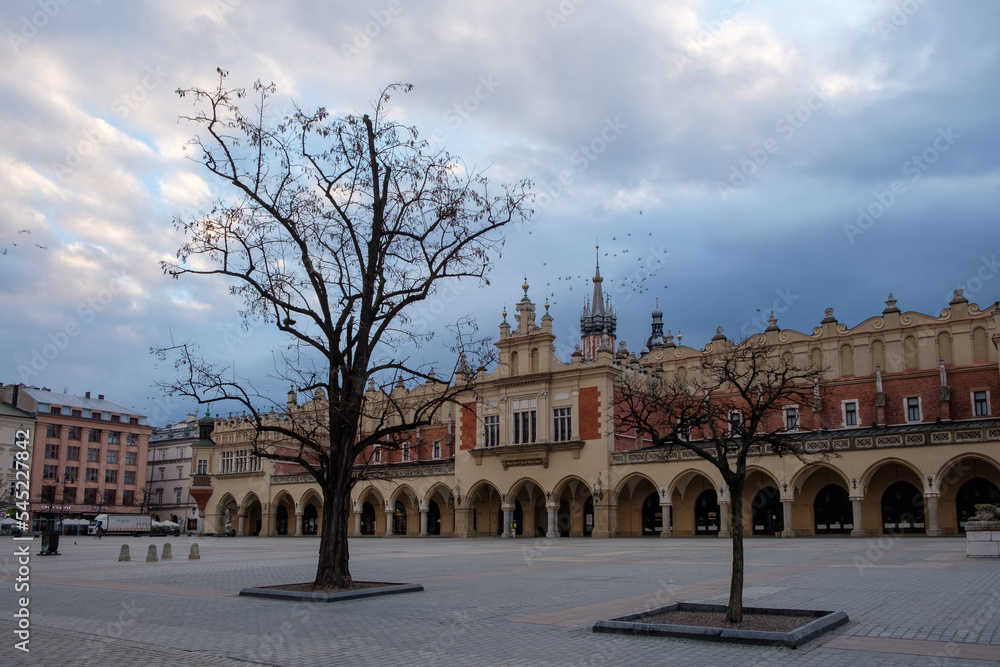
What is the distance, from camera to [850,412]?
1705 inches

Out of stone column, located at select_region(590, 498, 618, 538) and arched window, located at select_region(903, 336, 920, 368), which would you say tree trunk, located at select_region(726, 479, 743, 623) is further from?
arched window, located at select_region(903, 336, 920, 368)

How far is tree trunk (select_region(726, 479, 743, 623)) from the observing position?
9852 mm

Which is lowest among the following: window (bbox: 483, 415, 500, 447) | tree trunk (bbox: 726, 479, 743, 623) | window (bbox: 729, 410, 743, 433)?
tree trunk (bbox: 726, 479, 743, 623)

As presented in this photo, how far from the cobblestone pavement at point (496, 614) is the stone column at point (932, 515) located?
47.2 feet

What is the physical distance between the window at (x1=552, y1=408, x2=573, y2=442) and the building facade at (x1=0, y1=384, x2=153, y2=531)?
48.7 m

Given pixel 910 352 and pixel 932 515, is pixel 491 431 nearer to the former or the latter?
pixel 910 352

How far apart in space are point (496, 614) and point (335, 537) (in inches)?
172

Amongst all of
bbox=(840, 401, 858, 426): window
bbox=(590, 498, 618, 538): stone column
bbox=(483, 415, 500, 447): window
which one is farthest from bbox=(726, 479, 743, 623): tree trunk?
bbox=(483, 415, 500, 447): window

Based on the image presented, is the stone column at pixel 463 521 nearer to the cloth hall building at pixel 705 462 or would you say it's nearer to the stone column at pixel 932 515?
the cloth hall building at pixel 705 462

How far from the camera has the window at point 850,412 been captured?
142 ft

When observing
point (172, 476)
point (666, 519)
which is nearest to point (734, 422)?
point (666, 519)

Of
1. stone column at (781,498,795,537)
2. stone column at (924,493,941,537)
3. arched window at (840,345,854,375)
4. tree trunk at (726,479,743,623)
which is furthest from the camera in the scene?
arched window at (840,345,854,375)

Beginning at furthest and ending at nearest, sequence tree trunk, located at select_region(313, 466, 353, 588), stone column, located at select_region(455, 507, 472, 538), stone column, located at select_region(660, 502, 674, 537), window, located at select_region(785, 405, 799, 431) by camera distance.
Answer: stone column, located at select_region(455, 507, 472, 538)
window, located at select_region(785, 405, 799, 431)
stone column, located at select_region(660, 502, 674, 537)
tree trunk, located at select_region(313, 466, 353, 588)

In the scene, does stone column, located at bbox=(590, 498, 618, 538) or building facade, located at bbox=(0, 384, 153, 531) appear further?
building facade, located at bbox=(0, 384, 153, 531)
